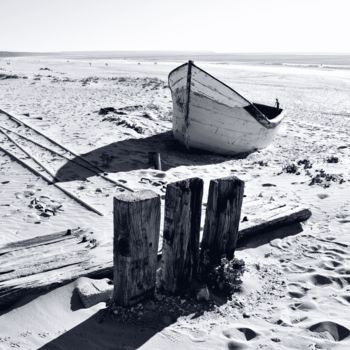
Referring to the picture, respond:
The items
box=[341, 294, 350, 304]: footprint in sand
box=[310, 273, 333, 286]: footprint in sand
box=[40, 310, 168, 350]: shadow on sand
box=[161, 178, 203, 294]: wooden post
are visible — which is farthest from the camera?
box=[310, 273, 333, 286]: footprint in sand

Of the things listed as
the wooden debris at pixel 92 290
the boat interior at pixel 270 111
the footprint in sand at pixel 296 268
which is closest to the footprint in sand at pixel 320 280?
the footprint in sand at pixel 296 268

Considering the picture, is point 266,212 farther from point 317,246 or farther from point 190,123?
point 190,123

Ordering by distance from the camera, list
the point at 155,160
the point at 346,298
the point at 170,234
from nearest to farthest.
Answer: the point at 170,234
the point at 346,298
the point at 155,160

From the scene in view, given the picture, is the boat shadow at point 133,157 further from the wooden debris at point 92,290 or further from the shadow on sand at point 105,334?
the shadow on sand at point 105,334

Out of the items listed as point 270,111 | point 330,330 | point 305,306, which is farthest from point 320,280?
point 270,111

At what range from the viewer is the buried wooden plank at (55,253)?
3.80m

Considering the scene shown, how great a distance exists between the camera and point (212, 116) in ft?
33.4

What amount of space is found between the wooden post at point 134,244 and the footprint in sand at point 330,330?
159cm

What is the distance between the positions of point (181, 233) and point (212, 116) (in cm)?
672

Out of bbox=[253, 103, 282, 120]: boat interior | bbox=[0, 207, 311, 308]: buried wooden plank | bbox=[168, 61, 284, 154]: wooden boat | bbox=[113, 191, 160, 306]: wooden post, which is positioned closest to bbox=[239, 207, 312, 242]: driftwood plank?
bbox=[0, 207, 311, 308]: buried wooden plank

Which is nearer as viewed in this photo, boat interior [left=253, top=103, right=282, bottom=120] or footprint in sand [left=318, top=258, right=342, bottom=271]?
footprint in sand [left=318, top=258, right=342, bottom=271]

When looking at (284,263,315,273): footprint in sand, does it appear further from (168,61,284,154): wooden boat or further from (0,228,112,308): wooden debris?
(168,61,284,154): wooden boat

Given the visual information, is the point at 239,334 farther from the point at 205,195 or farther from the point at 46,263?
the point at 205,195

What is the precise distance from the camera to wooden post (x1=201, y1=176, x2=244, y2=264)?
13.6 feet
